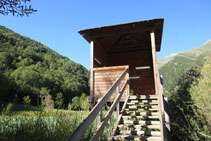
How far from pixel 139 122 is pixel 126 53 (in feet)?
19.6

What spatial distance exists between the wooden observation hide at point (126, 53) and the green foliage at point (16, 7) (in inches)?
125

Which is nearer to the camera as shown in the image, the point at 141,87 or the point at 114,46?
the point at 141,87

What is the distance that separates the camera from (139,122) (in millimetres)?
3961

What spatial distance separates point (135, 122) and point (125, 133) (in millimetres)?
517

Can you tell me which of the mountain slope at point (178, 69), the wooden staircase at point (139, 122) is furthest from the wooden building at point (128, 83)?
the mountain slope at point (178, 69)

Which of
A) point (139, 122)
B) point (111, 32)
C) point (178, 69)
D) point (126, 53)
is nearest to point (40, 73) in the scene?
point (126, 53)

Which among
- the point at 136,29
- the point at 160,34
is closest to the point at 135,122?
the point at 136,29

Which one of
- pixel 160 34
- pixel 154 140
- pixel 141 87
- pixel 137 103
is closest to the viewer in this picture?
pixel 154 140

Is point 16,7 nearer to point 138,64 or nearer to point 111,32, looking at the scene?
point 111,32

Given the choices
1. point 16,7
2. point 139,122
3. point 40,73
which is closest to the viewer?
point 16,7

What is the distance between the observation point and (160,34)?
22.0ft

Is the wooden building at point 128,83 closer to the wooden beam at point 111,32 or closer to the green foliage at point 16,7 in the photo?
the wooden beam at point 111,32

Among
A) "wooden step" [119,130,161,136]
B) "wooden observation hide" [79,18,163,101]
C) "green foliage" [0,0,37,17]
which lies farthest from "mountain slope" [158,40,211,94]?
"green foliage" [0,0,37,17]

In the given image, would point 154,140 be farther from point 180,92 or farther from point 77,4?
point 77,4
